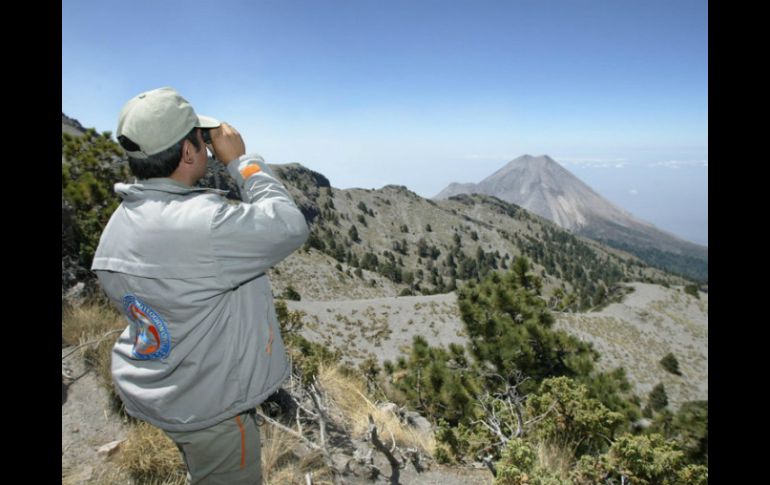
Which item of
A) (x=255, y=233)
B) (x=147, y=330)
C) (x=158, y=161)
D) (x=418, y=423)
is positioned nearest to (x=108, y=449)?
(x=147, y=330)

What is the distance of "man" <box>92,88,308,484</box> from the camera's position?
1.27 meters

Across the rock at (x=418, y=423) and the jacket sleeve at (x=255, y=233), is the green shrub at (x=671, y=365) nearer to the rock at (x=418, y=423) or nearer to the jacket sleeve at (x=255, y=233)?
the rock at (x=418, y=423)

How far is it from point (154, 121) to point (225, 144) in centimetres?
27

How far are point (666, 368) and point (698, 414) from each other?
1044 inches

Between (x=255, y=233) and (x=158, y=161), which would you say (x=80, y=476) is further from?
(x=255, y=233)

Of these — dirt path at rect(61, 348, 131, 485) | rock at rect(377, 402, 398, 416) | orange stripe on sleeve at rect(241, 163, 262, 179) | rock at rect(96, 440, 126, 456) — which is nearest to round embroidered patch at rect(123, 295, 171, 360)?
orange stripe on sleeve at rect(241, 163, 262, 179)

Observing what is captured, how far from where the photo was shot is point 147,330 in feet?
4.65

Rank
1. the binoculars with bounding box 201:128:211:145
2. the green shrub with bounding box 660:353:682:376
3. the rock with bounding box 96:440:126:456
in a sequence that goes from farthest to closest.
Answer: the green shrub with bounding box 660:353:682:376 → the rock with bounding box 96:440:126:456 → the binoculars with bounding box 201:128:211:145

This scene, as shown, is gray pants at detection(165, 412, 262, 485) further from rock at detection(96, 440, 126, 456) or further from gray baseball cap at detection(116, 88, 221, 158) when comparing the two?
rock at detection(96, 440, 126, 456)

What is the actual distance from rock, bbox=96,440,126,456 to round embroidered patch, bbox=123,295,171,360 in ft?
7.84

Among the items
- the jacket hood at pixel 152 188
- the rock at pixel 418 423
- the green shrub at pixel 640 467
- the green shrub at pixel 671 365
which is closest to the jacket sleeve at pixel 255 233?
the jacket hood at pixel 152 188

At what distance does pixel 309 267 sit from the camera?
137 ft

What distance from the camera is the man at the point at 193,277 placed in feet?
4.16
